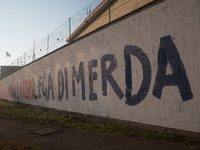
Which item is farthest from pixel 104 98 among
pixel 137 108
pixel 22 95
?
pixel 22 95

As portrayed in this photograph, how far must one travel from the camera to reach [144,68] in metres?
5.23

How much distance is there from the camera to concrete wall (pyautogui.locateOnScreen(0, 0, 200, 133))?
421 cm

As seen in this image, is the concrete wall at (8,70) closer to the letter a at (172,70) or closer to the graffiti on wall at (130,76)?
the graffiti on wall at (130,76)

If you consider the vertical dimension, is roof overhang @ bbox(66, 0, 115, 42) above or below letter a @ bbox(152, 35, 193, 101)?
above

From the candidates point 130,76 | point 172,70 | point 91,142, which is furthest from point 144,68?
point 91,142

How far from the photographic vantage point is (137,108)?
541 cm

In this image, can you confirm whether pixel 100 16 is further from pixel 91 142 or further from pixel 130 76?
pixel 91 142

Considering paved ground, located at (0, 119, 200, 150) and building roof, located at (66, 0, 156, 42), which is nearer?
paved ground, located at (0, 119, 200, 150)

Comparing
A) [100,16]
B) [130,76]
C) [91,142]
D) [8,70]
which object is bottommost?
[91,142]

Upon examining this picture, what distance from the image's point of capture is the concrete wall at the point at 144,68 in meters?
4.21

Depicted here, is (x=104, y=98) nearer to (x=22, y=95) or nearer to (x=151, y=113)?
(x=151, y=113)

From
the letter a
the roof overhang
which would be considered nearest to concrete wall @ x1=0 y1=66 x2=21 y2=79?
the roof overhang

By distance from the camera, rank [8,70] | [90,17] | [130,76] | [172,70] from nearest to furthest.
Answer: [172,70]
[130,76]
[90,17]
[8,70]

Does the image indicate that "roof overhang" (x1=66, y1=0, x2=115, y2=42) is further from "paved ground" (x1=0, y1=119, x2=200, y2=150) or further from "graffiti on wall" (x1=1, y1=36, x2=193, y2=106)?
"paved ground" (x1=0, y1=119, x2=200, y2=150)
